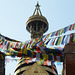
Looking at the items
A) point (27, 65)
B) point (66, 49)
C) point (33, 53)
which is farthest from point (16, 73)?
point (66, 49)

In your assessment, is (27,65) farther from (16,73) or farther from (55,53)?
(55,53)

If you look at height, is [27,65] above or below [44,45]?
below

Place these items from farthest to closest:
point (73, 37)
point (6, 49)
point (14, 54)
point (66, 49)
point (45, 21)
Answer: point (45, 21)
point (6, 49)
point (14, 54)
point (66, 49)
point (73, 37)

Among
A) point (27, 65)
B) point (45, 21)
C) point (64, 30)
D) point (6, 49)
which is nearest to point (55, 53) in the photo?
point (64, 30)

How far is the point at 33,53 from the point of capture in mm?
16766

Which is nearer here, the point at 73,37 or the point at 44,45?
the point at 73,37

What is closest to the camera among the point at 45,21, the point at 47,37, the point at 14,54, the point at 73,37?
the point at 73,37

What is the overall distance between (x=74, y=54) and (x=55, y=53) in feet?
7.40

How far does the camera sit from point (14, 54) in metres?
17.7


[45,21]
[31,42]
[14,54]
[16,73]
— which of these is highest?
[45,21]

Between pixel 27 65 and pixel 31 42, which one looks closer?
pixel 31 42

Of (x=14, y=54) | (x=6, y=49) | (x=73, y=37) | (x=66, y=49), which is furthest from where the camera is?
(x=6, y=49)

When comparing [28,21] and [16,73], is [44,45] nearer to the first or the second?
[16,73]

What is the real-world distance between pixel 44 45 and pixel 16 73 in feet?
68.4
